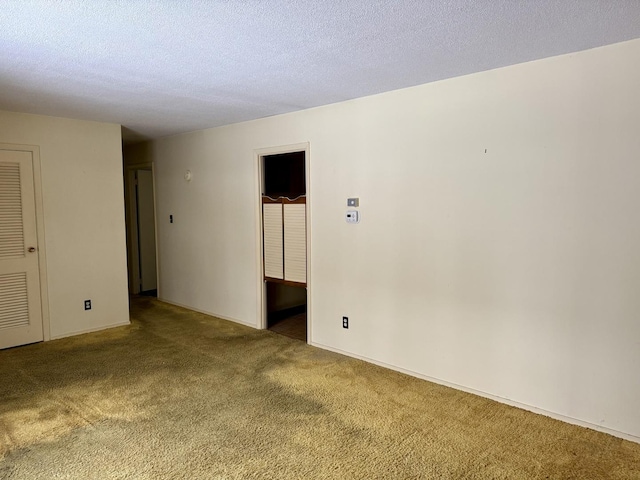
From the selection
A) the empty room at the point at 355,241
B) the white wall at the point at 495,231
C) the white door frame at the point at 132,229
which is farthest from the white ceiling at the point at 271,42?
the white door frame at the point at 132,229

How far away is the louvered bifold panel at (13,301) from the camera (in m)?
4.25

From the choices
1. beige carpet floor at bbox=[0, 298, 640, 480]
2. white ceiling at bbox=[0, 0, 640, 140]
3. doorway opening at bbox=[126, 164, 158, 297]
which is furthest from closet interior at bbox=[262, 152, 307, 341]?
doorway opening at bbox=[126, 164, 158, 297]

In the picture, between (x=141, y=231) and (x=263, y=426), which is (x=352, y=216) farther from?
(x=141, y=231)

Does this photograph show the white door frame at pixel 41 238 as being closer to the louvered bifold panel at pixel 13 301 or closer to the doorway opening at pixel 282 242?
the louvered bifold panel at pixel 13 301

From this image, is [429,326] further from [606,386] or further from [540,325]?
[606,386]

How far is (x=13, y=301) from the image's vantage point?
430 cm

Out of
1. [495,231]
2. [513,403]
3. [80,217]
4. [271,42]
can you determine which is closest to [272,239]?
[80,217]

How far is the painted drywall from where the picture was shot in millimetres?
4480

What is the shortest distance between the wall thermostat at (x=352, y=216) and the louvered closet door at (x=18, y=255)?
321 cm

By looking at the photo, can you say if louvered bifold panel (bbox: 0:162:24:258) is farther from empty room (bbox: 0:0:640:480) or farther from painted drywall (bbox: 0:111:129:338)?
painted drywall (bbox: 0:111:129:338)

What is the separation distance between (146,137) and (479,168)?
459 centimetres

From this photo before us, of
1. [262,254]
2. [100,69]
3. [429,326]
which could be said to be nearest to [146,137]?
[262,254]

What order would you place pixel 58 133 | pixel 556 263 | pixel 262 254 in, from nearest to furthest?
pixel 556 263 → pixel 58 133 → pixel 262 254

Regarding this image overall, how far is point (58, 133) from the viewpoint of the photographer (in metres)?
4.54
